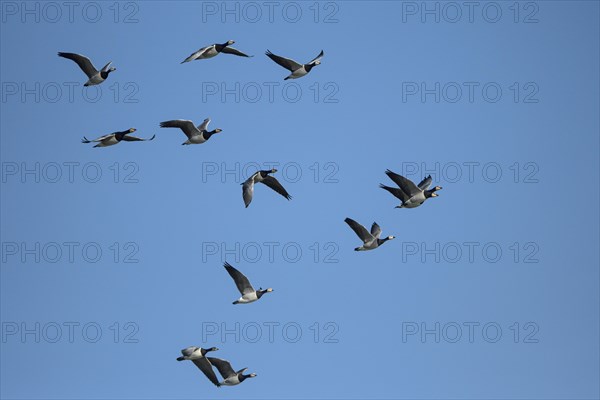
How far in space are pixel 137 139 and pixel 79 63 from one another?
3.02 meters

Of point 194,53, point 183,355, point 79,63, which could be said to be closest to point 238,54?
point 194,53

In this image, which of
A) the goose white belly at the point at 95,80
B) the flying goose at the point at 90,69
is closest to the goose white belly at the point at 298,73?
the flying goose at the point at 90,69

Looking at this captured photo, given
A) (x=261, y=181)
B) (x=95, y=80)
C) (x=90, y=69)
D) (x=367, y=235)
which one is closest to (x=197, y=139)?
(x=261, y=181)

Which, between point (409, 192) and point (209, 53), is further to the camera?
point (209, 53)

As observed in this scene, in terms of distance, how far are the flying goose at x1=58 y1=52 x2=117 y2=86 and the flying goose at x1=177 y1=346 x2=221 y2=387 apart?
8.66 meters

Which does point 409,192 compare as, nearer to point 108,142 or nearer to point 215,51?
point 215,51

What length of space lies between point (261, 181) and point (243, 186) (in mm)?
1505

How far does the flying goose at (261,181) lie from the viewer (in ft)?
143

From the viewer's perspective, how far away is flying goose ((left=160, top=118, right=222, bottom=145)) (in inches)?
1762

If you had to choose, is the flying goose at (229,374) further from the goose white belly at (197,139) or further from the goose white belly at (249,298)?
the goose white belly at (197,139)

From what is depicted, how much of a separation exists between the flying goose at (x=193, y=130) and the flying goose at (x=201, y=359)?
20.8ft

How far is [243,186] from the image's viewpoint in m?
44.2

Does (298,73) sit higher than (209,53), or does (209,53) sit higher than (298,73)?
(209,53)

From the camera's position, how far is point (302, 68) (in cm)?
4478
